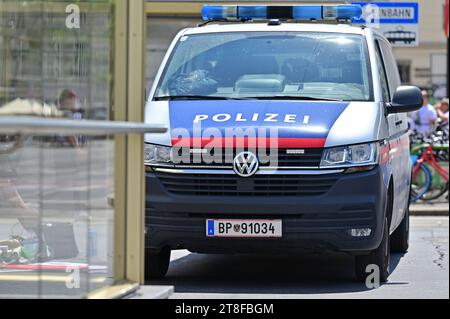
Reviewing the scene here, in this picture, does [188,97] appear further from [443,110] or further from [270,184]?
[443,110]

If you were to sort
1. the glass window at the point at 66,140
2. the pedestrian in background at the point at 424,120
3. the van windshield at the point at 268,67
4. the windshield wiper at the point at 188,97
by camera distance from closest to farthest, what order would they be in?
the glass window at the point at 66,140 < the windshield wiper at the point at 188,97 < the van windshield at the point at 268,67 < the pedestrian in background at the point at 424,120

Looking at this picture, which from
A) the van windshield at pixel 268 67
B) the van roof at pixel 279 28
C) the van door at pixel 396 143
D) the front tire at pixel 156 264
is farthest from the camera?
the van roof at pixel 279 28

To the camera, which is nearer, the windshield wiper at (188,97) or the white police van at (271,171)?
the white police van at (271,171)

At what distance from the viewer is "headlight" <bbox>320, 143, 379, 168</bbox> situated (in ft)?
25.8

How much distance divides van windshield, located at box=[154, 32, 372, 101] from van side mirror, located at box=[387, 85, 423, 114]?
0.26m

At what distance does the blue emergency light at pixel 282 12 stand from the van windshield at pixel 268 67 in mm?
591

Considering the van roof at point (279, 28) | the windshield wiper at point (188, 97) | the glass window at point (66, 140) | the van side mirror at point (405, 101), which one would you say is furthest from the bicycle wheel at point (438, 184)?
the glass window at point (66, 140)


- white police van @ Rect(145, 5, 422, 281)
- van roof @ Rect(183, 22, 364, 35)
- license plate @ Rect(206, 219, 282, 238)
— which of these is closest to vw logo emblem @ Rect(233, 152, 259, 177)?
white police van @ Rect(145, 5, 422, 281)

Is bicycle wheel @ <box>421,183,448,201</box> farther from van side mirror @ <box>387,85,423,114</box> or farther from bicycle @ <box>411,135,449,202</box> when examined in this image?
van side mirror @ <box>387,85,423,114</box>

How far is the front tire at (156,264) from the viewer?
835 centimetres

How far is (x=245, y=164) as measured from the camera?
25.7ft

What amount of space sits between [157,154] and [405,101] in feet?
6.76

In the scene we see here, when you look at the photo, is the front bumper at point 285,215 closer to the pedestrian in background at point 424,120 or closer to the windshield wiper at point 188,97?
the windshield wiper at point 188,97

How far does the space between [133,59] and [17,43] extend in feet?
1.67
